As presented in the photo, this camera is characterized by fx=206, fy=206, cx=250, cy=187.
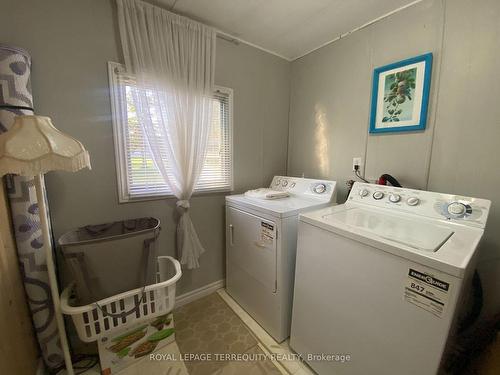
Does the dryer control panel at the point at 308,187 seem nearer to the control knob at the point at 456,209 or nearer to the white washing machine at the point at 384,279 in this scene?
the white washing machine at the point at 384,279

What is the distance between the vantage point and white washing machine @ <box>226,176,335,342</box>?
1.36m

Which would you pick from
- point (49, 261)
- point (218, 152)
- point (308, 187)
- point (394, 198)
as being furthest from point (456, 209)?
point (49, 261)

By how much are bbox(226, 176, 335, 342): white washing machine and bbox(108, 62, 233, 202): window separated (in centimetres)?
40

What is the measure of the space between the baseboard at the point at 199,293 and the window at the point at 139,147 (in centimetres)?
93

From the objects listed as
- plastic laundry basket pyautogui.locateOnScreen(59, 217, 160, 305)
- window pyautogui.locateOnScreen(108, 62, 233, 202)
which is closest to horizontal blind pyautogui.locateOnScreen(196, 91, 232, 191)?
window pyautogui.locateOnScreen(108, 62, 233, 202)

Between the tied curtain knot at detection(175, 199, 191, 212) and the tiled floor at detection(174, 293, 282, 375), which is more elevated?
the tied curtain knot at detection(175, 199, 191, 212)

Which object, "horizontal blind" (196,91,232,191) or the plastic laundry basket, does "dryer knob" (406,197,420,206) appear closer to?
"horizontal blind" (196,91,232,191)

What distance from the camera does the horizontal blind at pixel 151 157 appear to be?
4.67 feet

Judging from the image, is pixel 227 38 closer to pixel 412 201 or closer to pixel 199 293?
pixel 412 201

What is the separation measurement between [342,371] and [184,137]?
1747 mm

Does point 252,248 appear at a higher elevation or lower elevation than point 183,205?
lower

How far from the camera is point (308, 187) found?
1.85 m

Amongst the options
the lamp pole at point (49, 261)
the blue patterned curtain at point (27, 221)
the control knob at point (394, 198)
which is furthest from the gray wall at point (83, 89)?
the control knob at point (394, 198)

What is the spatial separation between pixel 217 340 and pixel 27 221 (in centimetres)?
138
